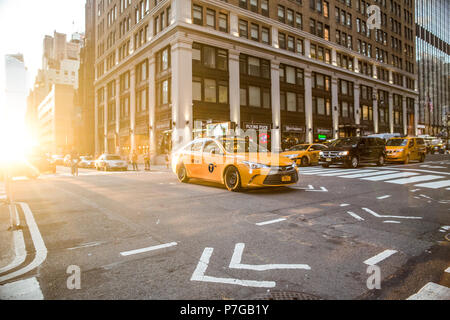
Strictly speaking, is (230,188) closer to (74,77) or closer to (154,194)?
(154,194)

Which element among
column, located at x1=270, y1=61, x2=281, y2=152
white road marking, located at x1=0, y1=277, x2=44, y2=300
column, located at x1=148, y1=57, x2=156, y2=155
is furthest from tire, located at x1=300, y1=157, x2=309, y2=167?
column, located at x1=148, y1=57, x2=156, y2=155

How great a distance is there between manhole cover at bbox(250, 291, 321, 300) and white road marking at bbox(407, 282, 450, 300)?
2.89 ft

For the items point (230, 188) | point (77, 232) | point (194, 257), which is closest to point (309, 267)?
point (194, 257)

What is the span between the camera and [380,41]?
50.6 metres

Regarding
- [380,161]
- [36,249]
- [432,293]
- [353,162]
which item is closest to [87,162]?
[353,162]

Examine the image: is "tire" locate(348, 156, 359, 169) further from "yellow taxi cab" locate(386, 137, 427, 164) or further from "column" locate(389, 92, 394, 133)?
"column" locate(389, 92, 394, 133)

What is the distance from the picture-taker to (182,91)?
91.1ft

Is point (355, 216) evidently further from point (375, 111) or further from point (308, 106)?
point (375, 111)

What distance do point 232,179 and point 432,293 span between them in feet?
21.4

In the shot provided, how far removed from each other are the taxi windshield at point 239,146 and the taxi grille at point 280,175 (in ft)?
4.73

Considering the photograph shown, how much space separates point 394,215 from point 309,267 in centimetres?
341

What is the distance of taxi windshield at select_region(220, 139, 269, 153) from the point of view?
29.7 feet

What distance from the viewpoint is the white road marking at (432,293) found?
238 cm

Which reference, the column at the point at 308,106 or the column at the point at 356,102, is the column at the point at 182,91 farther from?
the column at the point at 356,102
